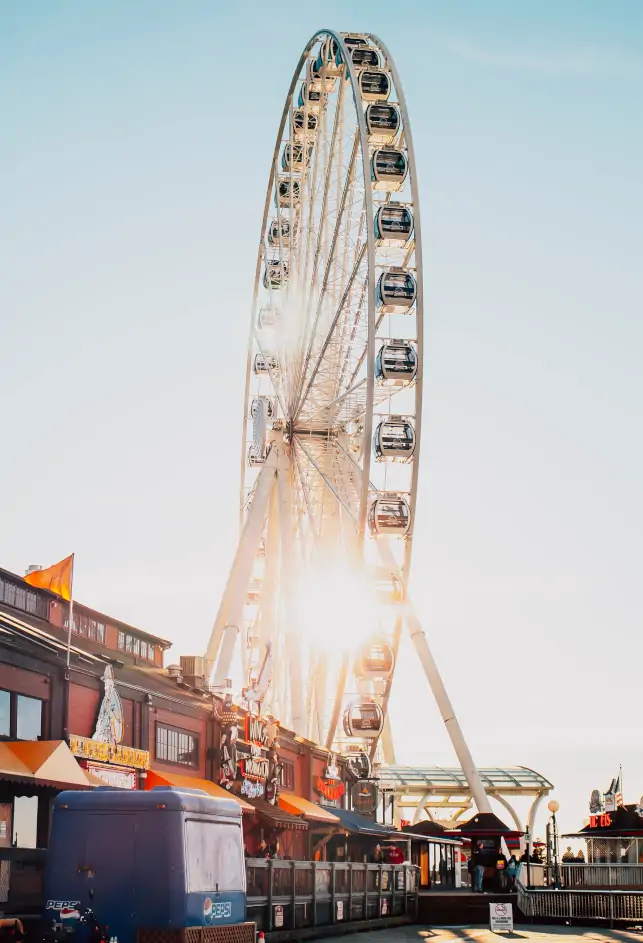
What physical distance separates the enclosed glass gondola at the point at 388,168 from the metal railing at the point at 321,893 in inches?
862

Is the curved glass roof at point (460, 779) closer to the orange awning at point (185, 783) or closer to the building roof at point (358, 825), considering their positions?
the building roof at point (358, 825)

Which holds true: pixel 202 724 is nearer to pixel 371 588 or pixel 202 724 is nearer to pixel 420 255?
pixel 371 588

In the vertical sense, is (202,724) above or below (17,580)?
below

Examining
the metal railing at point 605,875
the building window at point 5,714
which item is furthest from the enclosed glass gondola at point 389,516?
the building window at point 5,714

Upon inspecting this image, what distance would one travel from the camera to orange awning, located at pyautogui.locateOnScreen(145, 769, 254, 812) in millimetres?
33312

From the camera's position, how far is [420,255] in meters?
45.2

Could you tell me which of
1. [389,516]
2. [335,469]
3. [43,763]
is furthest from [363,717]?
[43,763]

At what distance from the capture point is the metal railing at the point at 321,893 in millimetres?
27125

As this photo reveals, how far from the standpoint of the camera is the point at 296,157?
53656mm

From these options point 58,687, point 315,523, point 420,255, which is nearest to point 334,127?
point 420,255

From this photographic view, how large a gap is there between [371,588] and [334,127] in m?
16.6

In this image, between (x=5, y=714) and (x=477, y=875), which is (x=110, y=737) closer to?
(x=5, y=714)

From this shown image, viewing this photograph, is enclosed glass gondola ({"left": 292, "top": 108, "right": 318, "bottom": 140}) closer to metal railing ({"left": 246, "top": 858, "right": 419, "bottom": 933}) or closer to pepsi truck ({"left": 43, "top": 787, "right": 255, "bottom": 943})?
metal railing ({"left": 246, "top": 858, "right": 419, "bottom": 933})

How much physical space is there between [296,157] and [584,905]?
29648 mm
